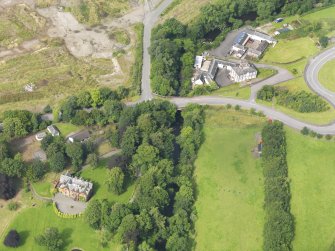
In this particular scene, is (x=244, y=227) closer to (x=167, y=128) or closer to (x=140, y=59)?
(x=167, y=128)

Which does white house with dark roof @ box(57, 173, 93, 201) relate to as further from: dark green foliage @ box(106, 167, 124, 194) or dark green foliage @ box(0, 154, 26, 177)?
dark green foliage @ box(0, 154, 26, 177)

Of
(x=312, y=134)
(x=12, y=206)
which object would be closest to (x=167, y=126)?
(x=312, y=134)

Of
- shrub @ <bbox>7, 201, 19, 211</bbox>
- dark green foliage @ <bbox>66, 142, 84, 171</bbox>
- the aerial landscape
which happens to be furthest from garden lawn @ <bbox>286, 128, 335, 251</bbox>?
shrub @ <bbox>7, 201, 19, 211</bbox>

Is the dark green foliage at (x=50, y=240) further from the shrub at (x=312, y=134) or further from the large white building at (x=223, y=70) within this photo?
the shrub at (x=312, y=134)

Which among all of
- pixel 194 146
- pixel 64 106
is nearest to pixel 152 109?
pixel 194 146

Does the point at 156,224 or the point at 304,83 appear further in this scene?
the point at 304,83

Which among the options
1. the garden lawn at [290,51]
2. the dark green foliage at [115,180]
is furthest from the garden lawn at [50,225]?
the garden lawn at [290,51]
